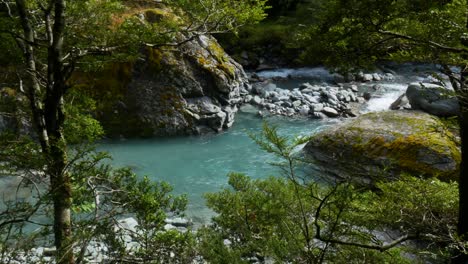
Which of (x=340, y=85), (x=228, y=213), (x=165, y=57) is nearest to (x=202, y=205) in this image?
(x=228, y=213)

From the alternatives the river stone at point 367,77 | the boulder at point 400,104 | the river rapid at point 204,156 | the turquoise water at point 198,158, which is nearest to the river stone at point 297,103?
the river rapid at point 204,156

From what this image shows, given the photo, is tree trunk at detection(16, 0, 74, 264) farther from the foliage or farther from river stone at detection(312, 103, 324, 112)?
river stone at detection(312, 103, 324, 112)

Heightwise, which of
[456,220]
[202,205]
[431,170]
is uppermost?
[456,220]

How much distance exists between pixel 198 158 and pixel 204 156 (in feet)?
0.70

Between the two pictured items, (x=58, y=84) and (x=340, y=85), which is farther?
(x=340, y=85)

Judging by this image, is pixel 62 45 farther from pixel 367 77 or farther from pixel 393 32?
pixel 367 77

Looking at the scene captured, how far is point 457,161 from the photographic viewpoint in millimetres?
8516

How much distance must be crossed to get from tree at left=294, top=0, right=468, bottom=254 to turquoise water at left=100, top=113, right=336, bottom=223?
5550mm

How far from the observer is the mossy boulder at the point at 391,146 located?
340 inches

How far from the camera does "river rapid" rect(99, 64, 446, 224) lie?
1022 cm

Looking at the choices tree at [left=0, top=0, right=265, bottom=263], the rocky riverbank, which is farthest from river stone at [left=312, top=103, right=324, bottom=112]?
tree at [left=0, top=0, right=265, bottom=263]

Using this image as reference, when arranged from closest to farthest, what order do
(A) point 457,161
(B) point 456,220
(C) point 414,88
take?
(B) point 456,220 < (A) point 457,161 < (C) point 414,88

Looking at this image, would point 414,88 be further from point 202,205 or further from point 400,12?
point 400,12

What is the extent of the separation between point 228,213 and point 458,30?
2.90 metres
